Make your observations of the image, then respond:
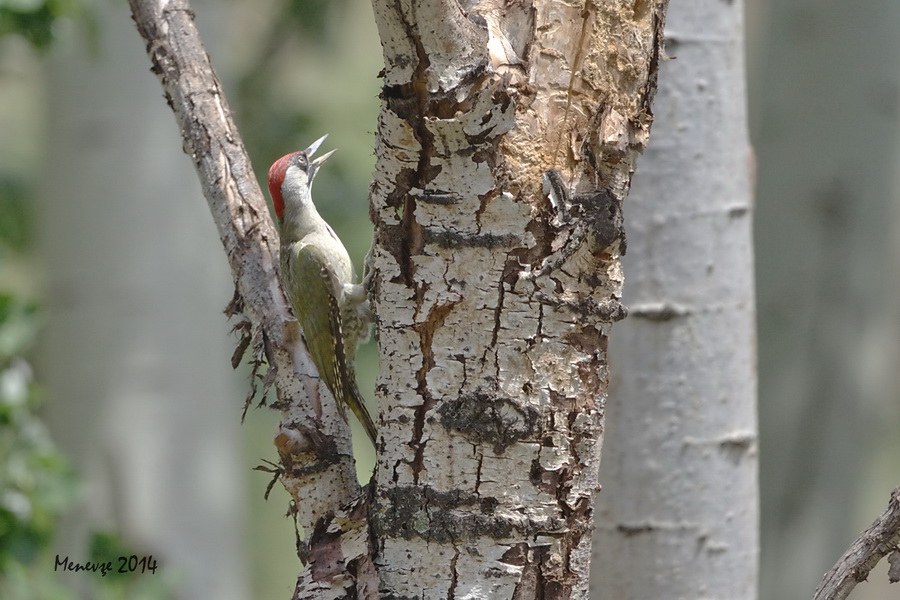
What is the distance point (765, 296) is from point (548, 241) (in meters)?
3.31

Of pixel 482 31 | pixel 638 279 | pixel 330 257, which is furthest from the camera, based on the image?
pixel 330 257

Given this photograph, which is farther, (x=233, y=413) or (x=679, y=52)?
(x=233, y=413)

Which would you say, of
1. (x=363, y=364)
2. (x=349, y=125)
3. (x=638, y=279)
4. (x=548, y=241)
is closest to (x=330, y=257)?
(x=638, y=279)

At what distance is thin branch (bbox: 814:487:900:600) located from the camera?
121cm

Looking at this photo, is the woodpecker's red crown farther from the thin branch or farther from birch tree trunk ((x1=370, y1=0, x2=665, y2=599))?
the thin branch

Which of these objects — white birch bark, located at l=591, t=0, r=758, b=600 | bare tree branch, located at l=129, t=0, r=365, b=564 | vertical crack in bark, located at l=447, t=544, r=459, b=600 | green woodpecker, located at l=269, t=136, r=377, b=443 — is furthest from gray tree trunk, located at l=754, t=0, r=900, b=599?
vertical crack in bark, located at l=447, t=544, r=459, b=600

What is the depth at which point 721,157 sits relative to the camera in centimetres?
204

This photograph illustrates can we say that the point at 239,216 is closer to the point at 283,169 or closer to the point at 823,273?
the point at 283,169

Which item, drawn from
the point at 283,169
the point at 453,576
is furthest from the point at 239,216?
the point at 283,169

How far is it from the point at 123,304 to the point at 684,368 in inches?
132

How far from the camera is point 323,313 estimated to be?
9.94 feet

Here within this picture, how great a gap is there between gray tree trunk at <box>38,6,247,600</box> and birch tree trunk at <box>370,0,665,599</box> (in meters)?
3.54

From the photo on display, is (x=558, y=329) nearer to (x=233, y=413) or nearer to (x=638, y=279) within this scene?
(x=638, y=279)

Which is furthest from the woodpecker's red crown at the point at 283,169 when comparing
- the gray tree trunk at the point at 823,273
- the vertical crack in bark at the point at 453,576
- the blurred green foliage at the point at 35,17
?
the gray tree trunk at the point at 823,273
